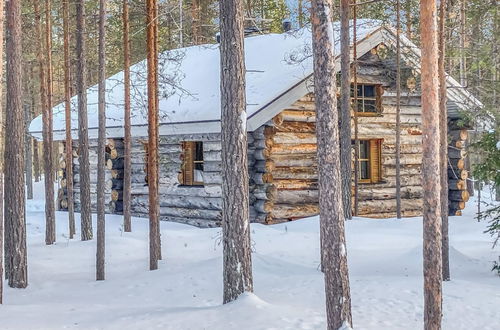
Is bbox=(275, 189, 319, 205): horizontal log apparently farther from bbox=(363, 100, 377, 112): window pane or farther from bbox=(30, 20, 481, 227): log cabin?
bbox=(363, 100, 377, 112): window pane

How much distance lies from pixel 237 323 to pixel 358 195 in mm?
11727

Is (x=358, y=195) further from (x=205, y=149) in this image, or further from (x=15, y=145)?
(x=15, y=145)

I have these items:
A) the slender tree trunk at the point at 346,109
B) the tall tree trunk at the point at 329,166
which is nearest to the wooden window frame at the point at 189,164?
the slender tree trunk at the point at 346,109

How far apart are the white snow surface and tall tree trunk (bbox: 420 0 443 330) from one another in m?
7.90

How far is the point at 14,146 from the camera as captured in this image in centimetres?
1079

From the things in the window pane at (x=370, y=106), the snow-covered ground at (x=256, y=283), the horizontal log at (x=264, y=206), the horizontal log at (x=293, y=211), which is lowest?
the snow-covered ground at (x=256, y=283)

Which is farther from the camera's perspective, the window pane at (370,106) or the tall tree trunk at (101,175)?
the window pane at (370,106)

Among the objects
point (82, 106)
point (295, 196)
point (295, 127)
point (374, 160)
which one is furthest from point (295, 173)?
point (82, 106)

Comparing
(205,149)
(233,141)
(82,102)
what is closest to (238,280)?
(233,141)

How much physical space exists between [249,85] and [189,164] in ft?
10.2

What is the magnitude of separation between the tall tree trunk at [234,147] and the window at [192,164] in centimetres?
1008

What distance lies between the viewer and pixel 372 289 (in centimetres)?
956

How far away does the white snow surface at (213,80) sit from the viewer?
16875mm

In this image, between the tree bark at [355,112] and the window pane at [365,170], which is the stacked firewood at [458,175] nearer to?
the window pane at [365,170]
